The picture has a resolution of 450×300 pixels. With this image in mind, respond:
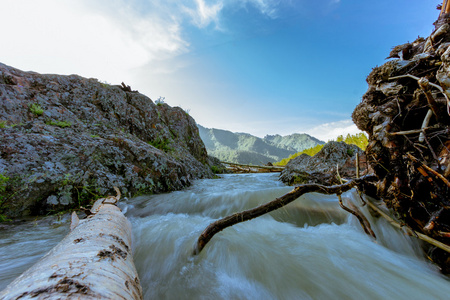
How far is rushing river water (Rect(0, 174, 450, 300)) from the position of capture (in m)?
1.67

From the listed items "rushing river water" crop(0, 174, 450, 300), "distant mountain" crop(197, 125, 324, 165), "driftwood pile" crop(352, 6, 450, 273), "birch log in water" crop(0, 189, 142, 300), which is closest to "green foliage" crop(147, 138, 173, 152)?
"rushing river water" crop(0, 174, 450, 300)

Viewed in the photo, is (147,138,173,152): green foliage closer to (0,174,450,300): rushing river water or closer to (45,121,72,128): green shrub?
(45,121,72,128): green shrub

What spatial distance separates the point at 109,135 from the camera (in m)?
5.22

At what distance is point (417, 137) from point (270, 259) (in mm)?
2459

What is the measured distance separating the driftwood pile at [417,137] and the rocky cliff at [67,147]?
5173mm

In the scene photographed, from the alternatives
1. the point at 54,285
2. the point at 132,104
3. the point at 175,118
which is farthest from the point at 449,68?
the point at 175,118

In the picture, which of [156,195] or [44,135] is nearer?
[44,135]

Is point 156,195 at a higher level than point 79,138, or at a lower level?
lower

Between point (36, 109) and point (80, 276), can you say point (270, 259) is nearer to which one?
point (80, 276)

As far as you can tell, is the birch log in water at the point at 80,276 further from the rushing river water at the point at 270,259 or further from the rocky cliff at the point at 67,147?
the rocky cliff at the point at 67,147

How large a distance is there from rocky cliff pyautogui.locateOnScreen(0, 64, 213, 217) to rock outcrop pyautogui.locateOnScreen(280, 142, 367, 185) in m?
4.46

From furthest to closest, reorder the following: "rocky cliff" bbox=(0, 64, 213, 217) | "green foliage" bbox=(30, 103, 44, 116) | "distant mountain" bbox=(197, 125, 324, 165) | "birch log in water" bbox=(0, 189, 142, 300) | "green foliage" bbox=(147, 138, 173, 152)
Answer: "distant mountain" bbox=(197, 125, 324, 165) → "green foliage" bbox=(147, 138, 173, 152) → "green foliage" bbox=(30, 103, 44, 116) → "rocky cliff" bbox=(0, 64, 213, 217) → "birch log in water" bbox=(0, 189, 142, 300)

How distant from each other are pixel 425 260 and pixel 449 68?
2.32 meters

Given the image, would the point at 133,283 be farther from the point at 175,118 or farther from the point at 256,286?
the point at 175,118
